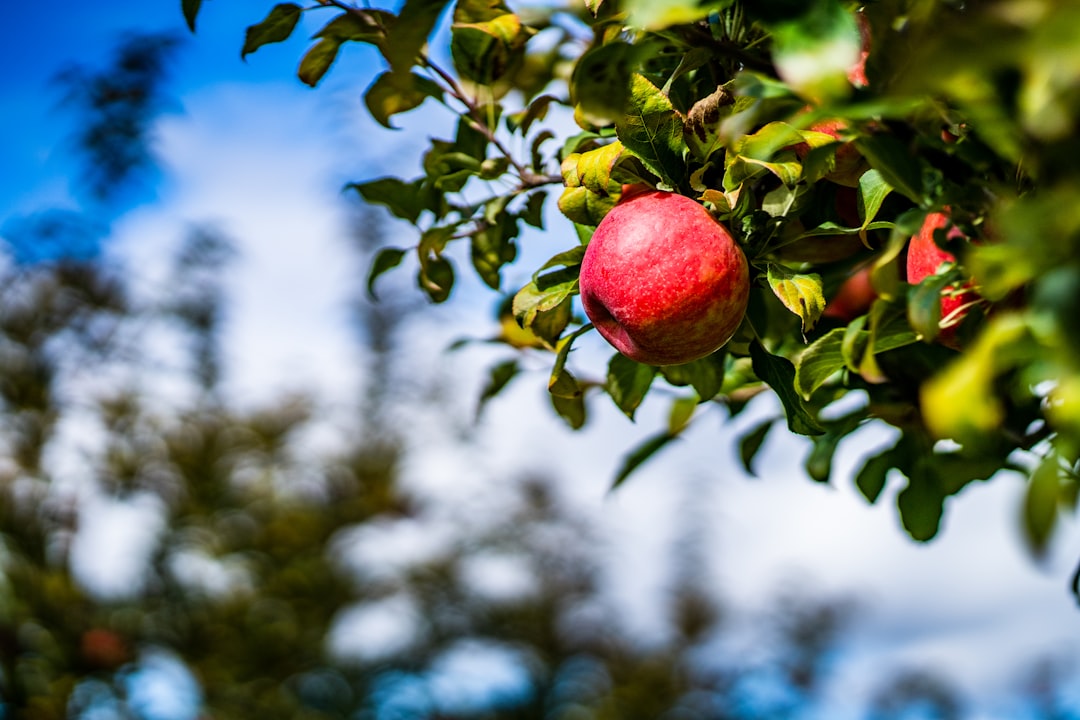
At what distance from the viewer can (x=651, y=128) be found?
474mm

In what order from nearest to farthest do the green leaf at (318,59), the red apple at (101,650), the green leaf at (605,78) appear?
1. the green leaf at (605,78)
2. the green leaf at (318,59)
3. the red apple at (101,650)

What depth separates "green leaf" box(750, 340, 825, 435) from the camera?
511 mm

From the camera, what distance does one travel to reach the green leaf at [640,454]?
2.57 feet

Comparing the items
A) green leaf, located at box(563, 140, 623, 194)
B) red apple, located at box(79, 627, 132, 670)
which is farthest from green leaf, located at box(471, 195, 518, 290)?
red apple, located at box(79, 627, 132, 670)

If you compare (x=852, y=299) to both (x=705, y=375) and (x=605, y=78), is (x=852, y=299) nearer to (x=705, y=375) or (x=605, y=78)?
(x=705, y=375)

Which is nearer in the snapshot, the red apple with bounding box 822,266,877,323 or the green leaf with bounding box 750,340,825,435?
the green leaf with bounding box 750,340,825,435

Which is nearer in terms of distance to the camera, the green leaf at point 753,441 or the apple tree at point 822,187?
the apple tree at point 822,187

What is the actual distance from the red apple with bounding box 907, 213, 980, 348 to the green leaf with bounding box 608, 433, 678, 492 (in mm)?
305

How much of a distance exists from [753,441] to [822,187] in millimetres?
260

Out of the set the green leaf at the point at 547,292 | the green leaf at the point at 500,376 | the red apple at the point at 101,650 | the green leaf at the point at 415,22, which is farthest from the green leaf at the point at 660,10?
the red apple at the point at 101,650

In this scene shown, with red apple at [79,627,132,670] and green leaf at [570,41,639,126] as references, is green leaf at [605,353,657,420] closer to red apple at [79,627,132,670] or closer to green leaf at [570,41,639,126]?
green leaf at [570,41,639,126]

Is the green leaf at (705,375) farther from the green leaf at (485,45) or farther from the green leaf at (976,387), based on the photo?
the green leaf at (976,387)

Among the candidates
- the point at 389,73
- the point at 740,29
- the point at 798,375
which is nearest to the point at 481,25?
the point at 389,73

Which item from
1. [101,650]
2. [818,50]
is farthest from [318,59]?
[101,650]
